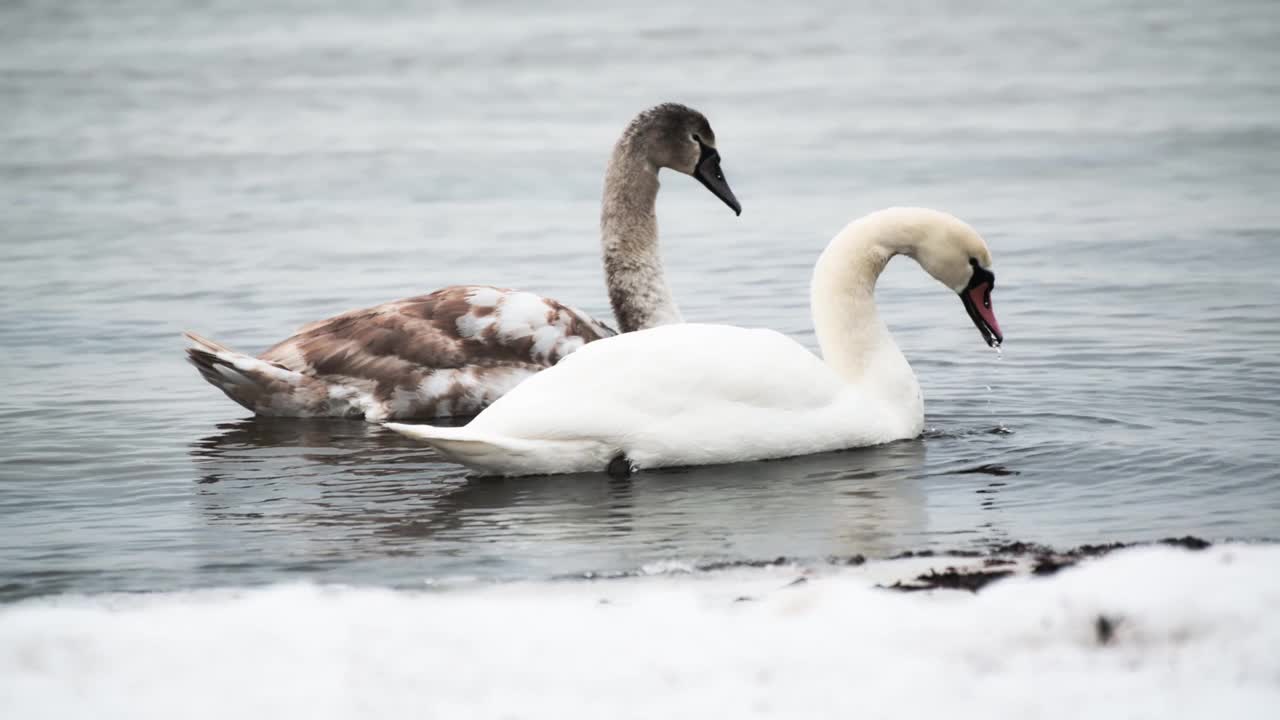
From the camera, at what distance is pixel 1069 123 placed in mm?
17781

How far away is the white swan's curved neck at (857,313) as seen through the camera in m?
7.42

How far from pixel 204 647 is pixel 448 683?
0.71 metres

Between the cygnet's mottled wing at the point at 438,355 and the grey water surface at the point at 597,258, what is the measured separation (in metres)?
0.21

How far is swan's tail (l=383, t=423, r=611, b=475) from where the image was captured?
6.66 meters

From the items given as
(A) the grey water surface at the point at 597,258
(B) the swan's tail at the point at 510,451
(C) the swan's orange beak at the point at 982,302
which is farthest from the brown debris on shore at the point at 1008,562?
(C) the swan's orange beak at the point at 982,302

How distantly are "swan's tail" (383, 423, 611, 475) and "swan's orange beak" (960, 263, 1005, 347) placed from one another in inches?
68.3

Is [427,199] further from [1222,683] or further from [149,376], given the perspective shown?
[1222,683]

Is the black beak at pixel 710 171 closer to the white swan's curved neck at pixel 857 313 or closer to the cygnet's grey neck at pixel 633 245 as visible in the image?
the cygnet's grey neck at pixel 633 245

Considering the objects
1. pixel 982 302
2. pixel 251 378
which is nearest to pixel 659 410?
pixel 982 302

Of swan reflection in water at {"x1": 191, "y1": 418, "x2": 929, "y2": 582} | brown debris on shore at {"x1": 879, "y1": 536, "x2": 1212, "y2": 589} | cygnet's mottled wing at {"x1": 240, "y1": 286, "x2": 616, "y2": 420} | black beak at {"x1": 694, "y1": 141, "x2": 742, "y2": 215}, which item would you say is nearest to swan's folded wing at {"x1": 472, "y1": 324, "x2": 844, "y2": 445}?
swan reflection in water at {"x1": 191, "y1": 418, "x2": 929, "y2": 582}

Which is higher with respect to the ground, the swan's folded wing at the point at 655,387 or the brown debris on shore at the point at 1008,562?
the swan's folded wing at the point at 655,387

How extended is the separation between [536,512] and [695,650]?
2.00 meters

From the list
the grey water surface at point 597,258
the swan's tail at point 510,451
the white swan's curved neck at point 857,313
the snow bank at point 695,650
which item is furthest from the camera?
the white swan's curved neck at point 857,313

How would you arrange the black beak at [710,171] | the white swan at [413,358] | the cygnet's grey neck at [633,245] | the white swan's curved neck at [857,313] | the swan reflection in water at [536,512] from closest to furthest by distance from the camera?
the swan reflection in water at [536,512] < the white swan's curved neck at [857,313] < the white swan at [413,358] < the cygnet's grey neck at [633,245] < the black beak at [710,171]
